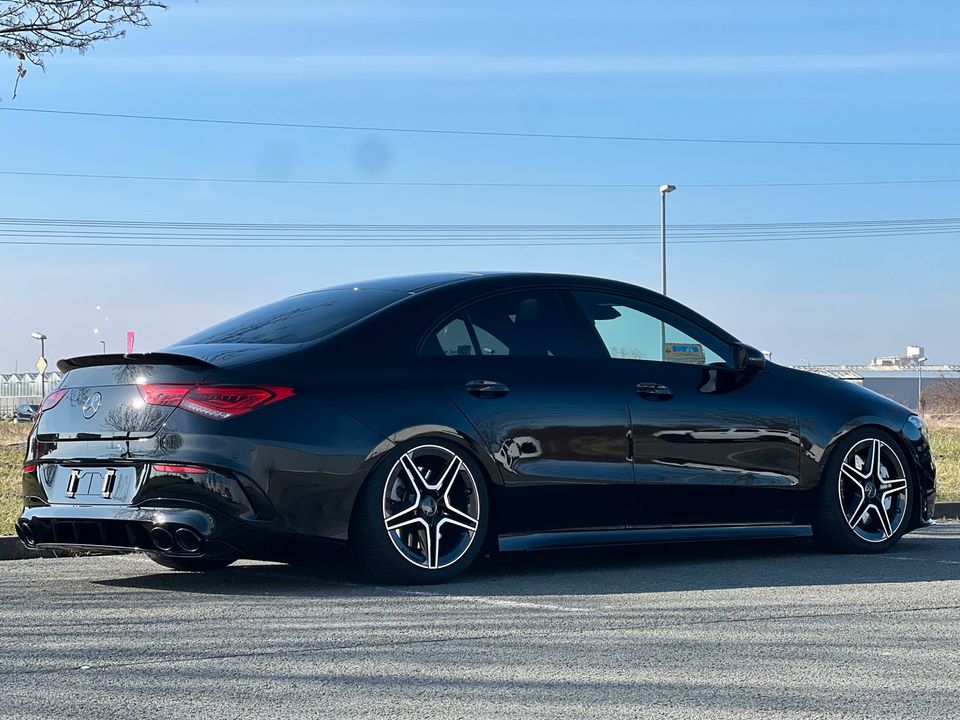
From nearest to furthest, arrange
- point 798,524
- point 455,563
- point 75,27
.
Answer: point 455,563 < point 798,524 < point 75,27

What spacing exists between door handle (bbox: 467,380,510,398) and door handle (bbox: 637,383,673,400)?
2.81 ft

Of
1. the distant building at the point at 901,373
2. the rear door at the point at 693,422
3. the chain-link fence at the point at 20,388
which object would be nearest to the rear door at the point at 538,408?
the rear door at the point at 693,422

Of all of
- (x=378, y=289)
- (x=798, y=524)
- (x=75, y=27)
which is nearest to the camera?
(x=378, y=289)

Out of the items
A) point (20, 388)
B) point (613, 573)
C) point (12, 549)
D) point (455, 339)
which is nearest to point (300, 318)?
point (455, 339)

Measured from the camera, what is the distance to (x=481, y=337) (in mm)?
7156

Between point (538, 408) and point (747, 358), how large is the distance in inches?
57.2

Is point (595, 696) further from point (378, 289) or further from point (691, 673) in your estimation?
point (378, 289)

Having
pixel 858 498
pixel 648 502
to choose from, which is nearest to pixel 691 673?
pixel 648 502

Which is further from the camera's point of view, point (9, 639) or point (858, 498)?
point (858, 498)

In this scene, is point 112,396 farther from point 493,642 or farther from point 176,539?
point 493,642

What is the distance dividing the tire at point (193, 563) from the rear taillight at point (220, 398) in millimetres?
1421

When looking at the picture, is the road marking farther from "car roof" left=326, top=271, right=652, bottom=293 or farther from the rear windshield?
"car roof" left=326, top=271, right=652, bottom=293

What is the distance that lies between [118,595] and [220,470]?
A: 2.56 ft

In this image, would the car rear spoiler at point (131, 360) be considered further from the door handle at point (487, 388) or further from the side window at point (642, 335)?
the side window at point (642, 335)
